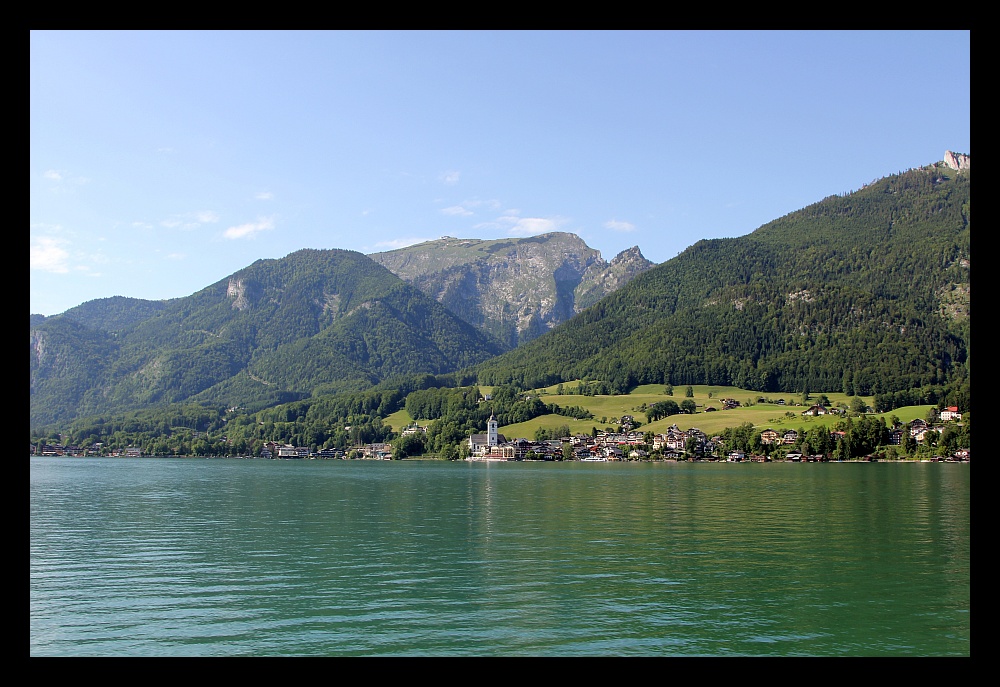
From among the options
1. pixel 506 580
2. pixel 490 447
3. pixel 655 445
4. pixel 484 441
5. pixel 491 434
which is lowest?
pixel 490 447

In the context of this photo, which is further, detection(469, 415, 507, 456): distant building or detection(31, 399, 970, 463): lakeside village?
detection(469, 415, 507, 456): distant building

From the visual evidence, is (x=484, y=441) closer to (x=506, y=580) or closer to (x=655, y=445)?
(x=655, y=445)

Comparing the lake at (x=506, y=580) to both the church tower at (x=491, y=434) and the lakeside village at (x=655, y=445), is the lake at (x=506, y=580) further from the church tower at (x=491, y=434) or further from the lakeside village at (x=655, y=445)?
the church tower at (x=491, y=434)

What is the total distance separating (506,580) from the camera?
88.5 feet

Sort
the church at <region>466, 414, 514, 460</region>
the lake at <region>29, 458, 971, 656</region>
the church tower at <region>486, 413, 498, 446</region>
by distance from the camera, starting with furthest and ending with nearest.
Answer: the church tower at <region>486, 413, 498, 446</region> → the church at <region>466, 414, 514, 460</region> → the lake at <region>29, 458, 971, 656</region>

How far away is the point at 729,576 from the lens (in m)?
27.4

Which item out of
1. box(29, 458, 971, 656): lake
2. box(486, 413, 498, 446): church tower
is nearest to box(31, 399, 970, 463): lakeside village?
box(486, 413, 498, 446): church tower

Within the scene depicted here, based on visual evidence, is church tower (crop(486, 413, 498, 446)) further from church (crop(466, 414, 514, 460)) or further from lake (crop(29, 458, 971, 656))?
lake (crop(29, 458, 971, 656))

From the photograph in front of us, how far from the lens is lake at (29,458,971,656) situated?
19344mm

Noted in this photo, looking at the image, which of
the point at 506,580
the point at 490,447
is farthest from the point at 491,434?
the point at 506,580
